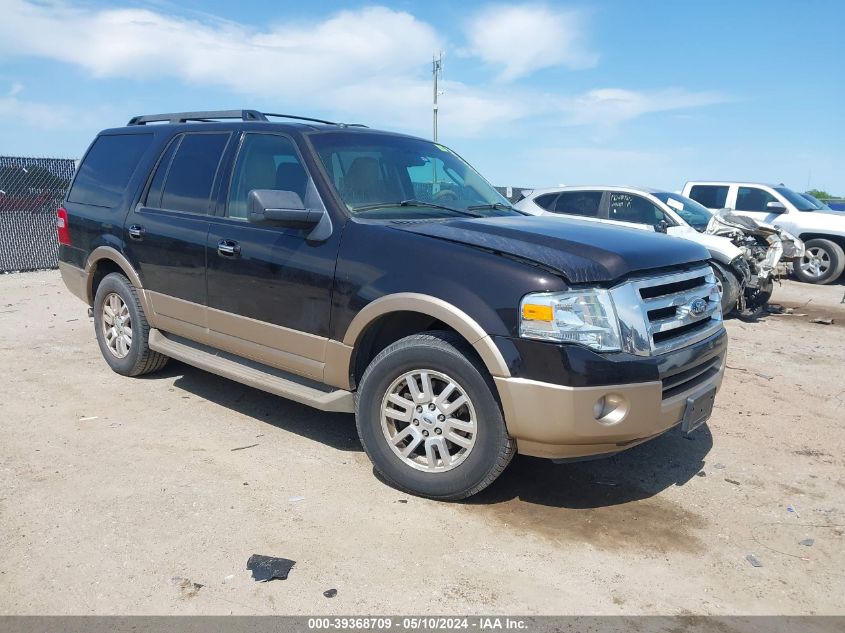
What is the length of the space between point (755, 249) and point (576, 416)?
764 cm

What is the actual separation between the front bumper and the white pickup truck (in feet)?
35.5

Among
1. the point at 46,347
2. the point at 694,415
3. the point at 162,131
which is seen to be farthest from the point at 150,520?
the point at 46,347

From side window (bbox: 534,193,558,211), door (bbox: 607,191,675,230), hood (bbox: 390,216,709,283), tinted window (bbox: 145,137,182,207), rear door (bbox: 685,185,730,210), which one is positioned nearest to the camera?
hood (bbox: 390,216,709,283)

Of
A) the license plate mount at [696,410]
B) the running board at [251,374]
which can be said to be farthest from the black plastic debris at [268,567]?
the license plate mount at [696,410]

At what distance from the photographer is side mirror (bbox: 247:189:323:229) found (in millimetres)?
3766

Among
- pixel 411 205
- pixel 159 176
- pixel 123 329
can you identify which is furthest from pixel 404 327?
pixel 123 329

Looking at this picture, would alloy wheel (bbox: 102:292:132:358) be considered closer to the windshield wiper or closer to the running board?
the running board

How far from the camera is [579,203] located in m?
10.2

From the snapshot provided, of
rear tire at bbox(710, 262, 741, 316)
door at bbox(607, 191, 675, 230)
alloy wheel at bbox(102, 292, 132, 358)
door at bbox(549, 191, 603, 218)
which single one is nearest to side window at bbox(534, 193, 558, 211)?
door at bbox(549, 191, 603, 218)

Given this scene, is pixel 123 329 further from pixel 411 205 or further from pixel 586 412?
pixel 586 412

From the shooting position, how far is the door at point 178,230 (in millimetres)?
4645

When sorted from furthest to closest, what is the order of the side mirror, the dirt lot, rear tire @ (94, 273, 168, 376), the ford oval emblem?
1. rear tire @ (94, 273, 168, 376)
2. the side mirror
3. the ford oval emblem
4. the dirt lot

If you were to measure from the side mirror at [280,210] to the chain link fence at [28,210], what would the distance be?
1110 centimetres

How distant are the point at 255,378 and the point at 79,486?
115 cm
